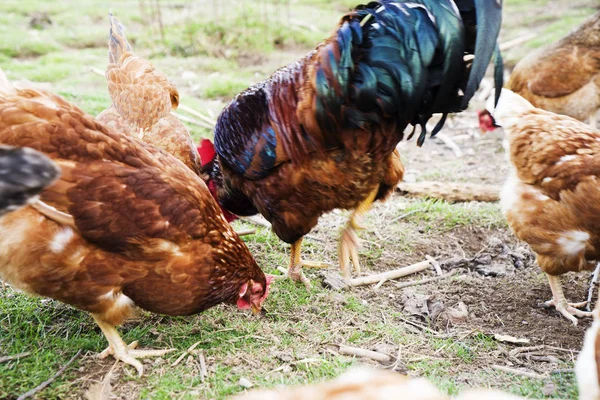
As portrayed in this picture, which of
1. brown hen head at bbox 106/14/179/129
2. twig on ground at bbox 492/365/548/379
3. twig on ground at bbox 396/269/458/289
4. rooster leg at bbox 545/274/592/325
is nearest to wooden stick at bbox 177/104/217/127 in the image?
brown hen head at bbox 106/14/179/129

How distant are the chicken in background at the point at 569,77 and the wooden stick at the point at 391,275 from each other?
3.19 m

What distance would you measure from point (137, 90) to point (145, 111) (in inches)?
7.3

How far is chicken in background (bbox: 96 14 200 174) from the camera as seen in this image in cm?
427

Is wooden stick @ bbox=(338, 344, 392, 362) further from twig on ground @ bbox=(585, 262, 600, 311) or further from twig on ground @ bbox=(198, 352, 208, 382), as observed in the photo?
twig on ground @ bbox=(585, 262, 600, 311)

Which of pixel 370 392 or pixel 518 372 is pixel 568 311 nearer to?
pixel 518 372

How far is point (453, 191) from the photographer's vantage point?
5.27m

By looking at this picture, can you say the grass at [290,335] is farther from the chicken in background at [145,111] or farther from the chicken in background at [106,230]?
the chicken in background at [145,111]

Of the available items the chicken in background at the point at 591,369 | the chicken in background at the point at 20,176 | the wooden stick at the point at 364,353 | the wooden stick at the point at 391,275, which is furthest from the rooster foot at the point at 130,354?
the chicken in background at the point at 591,369

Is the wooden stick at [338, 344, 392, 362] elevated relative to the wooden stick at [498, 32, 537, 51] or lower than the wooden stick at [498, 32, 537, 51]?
elevated

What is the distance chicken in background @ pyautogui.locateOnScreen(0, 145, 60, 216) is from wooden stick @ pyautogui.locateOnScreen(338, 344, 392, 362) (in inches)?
72.9

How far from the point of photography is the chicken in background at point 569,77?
6.48 metres

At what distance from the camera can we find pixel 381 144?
3316mm

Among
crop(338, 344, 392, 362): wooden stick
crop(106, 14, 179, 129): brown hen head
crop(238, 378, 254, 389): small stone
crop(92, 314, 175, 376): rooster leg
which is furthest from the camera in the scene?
crop(106, 14, 179, 129): brown hen head

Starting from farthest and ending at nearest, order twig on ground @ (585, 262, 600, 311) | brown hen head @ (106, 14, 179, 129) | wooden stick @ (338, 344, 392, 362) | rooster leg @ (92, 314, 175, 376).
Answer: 1. brown hen head @ (106, 14, 179, 129)
2. twig on ground @ (585, 262, 600, 311)
3. wooden stick @ (338, 344, 392, 362)
4. rooster leg @ (92, 314, 175, 376)
